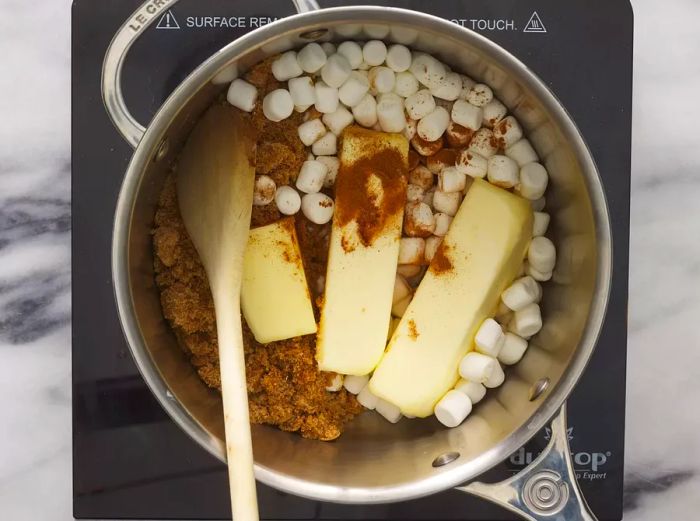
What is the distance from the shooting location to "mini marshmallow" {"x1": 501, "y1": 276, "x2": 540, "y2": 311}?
0.97 m

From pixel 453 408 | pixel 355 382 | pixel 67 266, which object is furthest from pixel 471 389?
pixel 67 266

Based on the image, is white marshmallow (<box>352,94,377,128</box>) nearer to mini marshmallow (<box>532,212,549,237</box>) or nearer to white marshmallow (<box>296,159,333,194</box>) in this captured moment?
white marshmallow (<box>296,159,333,194</box>)

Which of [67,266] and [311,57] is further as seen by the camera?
[67,266]

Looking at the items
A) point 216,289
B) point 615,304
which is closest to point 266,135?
point 216,289

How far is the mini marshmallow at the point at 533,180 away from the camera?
38.4 inches

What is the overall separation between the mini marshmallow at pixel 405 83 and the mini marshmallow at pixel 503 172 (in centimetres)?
13

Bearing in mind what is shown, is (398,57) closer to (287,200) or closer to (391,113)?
(391,113)

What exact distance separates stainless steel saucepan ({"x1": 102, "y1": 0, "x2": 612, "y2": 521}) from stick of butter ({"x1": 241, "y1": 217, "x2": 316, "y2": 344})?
0.36 feet

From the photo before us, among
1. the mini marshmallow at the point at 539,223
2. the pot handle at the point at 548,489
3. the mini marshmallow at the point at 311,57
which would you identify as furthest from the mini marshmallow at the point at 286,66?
the pot handle at the point at 548,489

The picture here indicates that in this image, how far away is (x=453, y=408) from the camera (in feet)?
3.17

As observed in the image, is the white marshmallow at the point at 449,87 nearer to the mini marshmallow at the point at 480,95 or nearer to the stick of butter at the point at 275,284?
the mini marshmallow at the point at 480,95

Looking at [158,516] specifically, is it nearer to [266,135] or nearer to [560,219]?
[266,135]

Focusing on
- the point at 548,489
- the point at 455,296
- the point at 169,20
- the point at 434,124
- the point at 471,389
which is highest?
the point at 169,20

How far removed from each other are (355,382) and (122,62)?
19.5 inches
